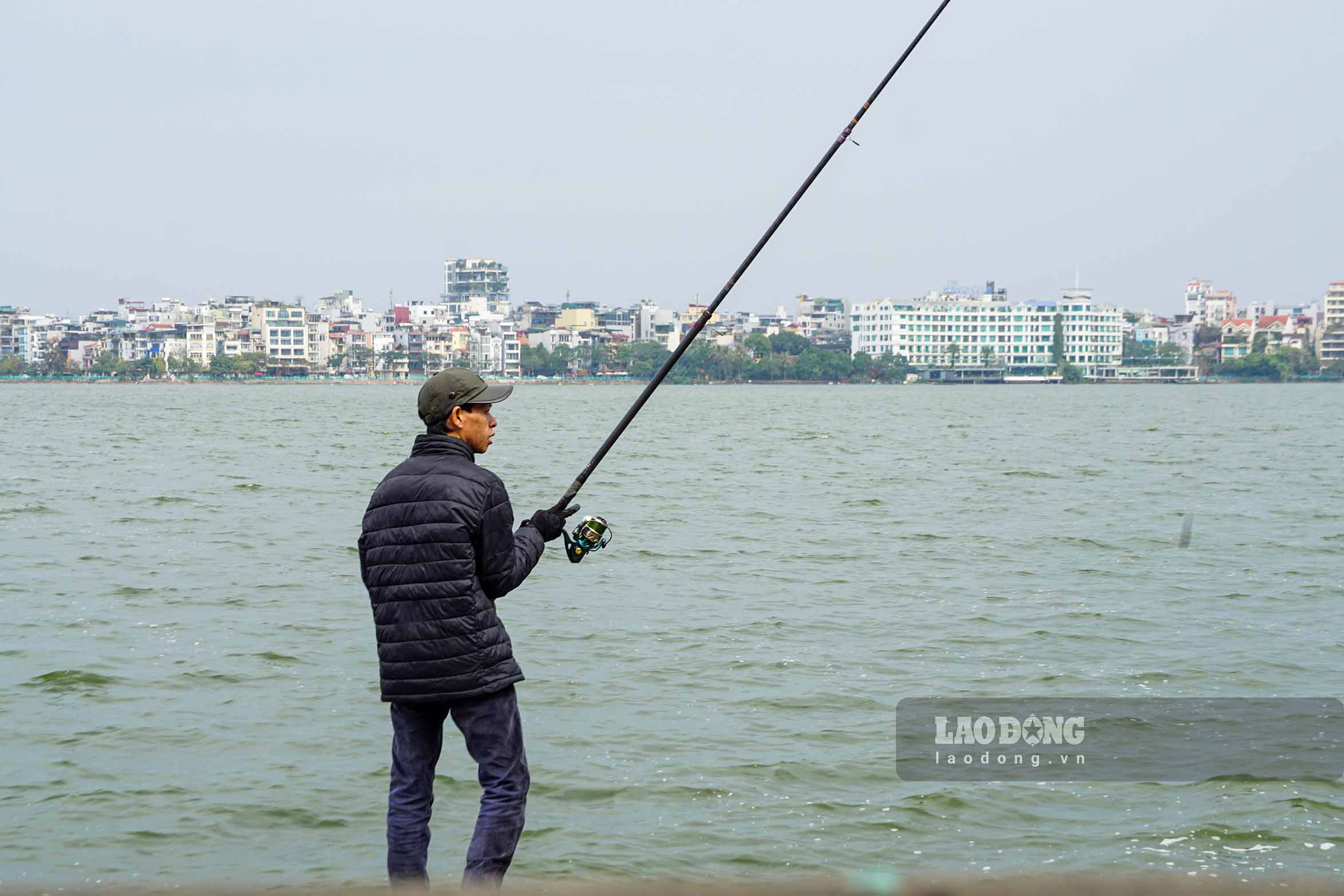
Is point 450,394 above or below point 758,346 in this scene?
below

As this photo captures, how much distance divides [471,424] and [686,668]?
17.1 feet

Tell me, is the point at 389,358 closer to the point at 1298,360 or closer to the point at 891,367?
the point at 891,367

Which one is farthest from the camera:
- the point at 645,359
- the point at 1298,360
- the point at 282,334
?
the point at 282,334

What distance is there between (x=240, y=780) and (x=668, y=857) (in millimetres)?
2181

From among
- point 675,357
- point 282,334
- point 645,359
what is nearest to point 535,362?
point 645,359

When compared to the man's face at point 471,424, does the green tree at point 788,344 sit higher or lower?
higher

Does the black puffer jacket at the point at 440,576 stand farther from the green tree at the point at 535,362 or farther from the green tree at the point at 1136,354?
the green tree at the point at 1136,354

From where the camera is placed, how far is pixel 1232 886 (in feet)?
5.58

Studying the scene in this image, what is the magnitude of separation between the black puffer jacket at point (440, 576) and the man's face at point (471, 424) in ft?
0.40

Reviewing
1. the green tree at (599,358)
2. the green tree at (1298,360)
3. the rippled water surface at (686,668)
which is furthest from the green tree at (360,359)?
the rippled water surface at (686,668)

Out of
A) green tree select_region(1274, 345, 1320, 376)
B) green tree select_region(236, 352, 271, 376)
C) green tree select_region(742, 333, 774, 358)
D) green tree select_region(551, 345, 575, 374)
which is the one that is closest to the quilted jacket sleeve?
green tree select_region(742, 333, 774, 358)

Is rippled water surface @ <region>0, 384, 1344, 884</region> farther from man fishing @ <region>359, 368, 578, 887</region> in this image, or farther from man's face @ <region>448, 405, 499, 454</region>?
man's face @ <region>448, 405, 499, 454</region>

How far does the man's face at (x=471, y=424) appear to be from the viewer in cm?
414

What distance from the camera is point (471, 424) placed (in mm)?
4148
